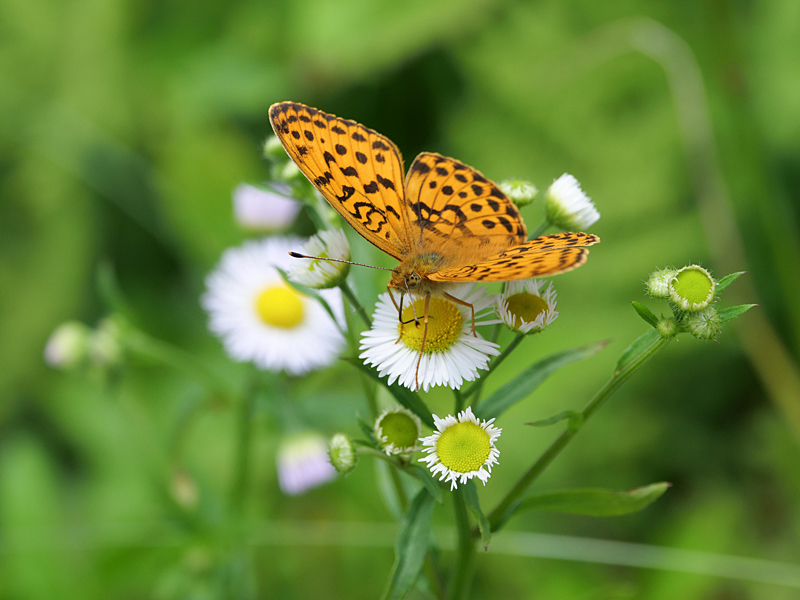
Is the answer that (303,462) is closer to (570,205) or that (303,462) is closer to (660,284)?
(570,205)

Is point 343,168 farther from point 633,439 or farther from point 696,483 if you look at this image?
point 696,483

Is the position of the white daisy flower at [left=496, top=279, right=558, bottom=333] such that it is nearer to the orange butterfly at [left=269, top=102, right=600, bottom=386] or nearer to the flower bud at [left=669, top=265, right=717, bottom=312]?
the orange butterfly at [left=269, top=102, right=600, bottom=386]

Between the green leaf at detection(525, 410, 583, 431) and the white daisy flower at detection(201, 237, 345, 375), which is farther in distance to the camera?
the white daisy flower at detection(201, 237, 345, 375)

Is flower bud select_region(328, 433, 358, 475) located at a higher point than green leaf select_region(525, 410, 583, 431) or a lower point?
higher

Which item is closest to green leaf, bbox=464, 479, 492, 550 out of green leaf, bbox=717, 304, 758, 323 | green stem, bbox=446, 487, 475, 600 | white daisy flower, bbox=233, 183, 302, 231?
green stem, bbox=446, 487, 475, 600

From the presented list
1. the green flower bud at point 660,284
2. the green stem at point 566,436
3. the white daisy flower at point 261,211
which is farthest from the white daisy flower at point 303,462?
the green flower bud at point 660,284

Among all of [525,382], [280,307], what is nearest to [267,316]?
[280,307]
